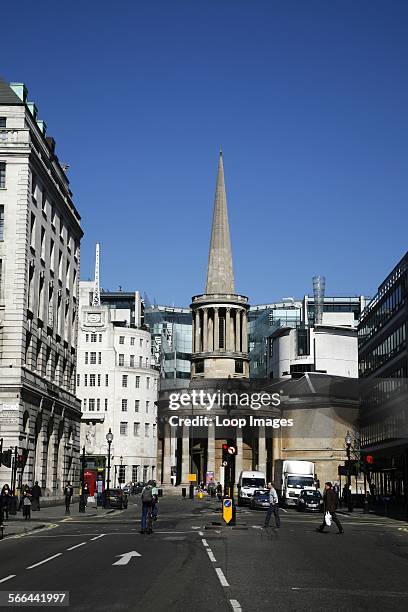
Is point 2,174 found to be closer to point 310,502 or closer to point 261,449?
point 310,502

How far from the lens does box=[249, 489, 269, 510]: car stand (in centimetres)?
6444

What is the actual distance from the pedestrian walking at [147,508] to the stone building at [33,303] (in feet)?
53.8

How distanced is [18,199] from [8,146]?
12.2 ft

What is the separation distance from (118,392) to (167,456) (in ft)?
63.8

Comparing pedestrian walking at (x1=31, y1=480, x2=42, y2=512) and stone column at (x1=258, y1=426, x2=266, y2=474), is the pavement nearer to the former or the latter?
pedestrian walking at (x1=31, y1=480, x2=42, y2=512)

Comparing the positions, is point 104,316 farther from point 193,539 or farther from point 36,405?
point 193,539

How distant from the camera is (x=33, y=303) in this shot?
62.0 metres

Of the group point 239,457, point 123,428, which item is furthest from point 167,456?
point 123,428

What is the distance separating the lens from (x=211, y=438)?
5472 inches

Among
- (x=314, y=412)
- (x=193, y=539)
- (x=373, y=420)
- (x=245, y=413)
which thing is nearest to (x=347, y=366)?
(x=245, y=413)

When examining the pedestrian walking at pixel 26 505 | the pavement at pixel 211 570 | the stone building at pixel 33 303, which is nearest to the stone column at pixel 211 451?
the stone building at pixel 33 303

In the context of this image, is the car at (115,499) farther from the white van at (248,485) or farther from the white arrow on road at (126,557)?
the white arrow on road at (126,557)

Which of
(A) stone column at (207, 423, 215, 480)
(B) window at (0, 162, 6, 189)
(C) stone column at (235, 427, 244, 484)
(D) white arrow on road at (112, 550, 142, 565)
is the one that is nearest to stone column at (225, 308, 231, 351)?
(A) stone column at (207, 423, 215, 480)

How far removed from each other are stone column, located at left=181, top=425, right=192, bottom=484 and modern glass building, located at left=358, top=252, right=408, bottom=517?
47.0 metres
